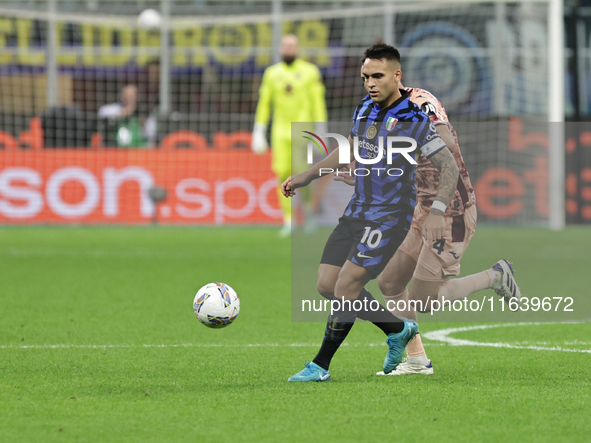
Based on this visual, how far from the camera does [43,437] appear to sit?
3723 millimetres

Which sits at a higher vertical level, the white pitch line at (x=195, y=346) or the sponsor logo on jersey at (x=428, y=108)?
the sponsor logo on jersey at (x=428, y=108)

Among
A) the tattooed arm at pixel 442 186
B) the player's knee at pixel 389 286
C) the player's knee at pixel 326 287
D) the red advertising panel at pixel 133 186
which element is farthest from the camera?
the red advertising panel at pixel 133 186

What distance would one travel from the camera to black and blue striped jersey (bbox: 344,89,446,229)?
4.87 metres

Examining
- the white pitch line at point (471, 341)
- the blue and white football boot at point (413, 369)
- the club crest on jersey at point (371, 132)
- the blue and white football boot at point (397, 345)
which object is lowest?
the white pitch line at point (471, 341)

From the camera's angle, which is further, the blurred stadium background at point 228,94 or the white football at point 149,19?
the white football at point 149,19

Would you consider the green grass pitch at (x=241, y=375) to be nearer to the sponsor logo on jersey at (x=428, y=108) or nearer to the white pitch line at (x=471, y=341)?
the white pitch line at (x=471, y=341)

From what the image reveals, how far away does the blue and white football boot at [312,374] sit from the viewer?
4.92 m

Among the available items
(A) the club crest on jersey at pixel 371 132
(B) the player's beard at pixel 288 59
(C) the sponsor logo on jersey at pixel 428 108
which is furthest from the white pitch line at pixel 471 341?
(B) the player's beard at pixel 288 59

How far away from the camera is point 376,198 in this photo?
493 cm

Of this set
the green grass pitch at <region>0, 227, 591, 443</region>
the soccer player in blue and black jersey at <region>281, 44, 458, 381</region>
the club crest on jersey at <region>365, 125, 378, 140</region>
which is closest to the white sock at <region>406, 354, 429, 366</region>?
the green grass pitch at <region>0, 227, 591, 443</region>

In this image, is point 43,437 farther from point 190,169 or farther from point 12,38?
point 12,38

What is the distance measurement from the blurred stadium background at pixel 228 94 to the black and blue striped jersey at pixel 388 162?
456 inches

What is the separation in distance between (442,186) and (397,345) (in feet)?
2.78

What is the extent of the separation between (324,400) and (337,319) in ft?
2.06
